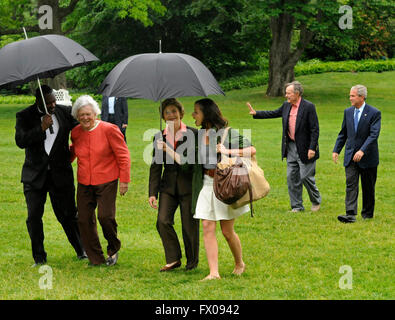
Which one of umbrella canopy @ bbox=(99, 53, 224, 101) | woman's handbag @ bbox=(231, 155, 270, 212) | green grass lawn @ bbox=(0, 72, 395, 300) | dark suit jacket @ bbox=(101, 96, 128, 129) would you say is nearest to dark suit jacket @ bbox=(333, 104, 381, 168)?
green grass lawn @ bbox=(0, 72, 395, 300)

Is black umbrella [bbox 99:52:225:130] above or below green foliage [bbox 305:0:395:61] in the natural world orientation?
above

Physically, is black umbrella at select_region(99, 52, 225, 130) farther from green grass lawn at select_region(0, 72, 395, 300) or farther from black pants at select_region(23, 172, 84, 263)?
green grass lawn at select_region(0, 72, 395, 300)

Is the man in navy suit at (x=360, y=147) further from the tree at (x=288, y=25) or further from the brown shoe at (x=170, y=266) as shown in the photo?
the tree at (x=288, y=25)

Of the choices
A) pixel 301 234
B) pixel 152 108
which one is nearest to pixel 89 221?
pixel 301 234

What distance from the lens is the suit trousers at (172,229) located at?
7.27 metres

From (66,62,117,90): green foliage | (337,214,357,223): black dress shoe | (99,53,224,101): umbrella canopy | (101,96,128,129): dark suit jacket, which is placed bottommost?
(66,62,117,90): green foliage

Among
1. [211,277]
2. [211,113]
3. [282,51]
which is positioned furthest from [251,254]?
[282,51]

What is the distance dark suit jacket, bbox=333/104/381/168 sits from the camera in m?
9.86

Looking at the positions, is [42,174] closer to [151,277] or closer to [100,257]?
[100,257]

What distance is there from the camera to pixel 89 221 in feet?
24.5

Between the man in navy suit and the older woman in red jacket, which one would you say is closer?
the older woman in red jacket

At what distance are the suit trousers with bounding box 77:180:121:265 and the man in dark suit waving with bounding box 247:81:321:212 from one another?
359 cm

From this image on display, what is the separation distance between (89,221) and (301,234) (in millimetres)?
3126

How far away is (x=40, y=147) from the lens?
24.3 feet
